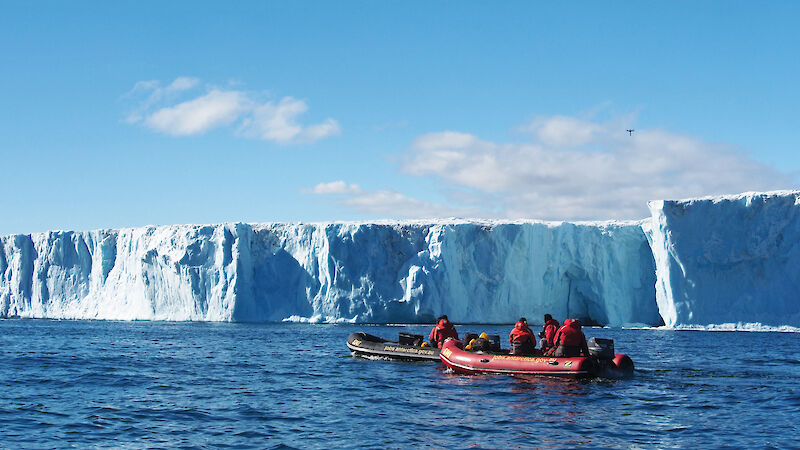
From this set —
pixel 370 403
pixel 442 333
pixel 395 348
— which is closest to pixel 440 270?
pixel 395 348

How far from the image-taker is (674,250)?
32.4 meters

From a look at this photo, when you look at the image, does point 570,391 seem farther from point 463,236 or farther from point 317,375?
point 463,236

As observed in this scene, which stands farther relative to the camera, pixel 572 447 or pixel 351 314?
pixel 351 314

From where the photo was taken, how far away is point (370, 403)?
12977 mm

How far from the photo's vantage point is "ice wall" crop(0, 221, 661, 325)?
1495 inches

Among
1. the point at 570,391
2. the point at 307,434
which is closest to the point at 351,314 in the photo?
the point at 570,391

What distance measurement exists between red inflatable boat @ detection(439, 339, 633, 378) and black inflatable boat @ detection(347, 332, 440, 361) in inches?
69.0

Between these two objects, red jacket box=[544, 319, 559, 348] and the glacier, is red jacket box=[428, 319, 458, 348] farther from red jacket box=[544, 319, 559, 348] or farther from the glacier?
the glacier

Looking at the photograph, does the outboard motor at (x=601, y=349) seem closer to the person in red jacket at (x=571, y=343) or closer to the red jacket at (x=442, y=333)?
the person in red jacket at (x=571, y=343)

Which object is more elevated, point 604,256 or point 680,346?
point 604,256

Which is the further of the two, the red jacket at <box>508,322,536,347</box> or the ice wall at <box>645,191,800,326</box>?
the ice wall at <box>645,191,800,326</box>

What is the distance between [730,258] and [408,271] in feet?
47.5

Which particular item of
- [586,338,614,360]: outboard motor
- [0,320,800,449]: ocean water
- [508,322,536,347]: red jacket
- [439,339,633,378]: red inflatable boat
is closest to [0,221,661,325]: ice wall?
[0,320,800,449]: ocean water

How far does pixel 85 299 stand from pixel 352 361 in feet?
106
